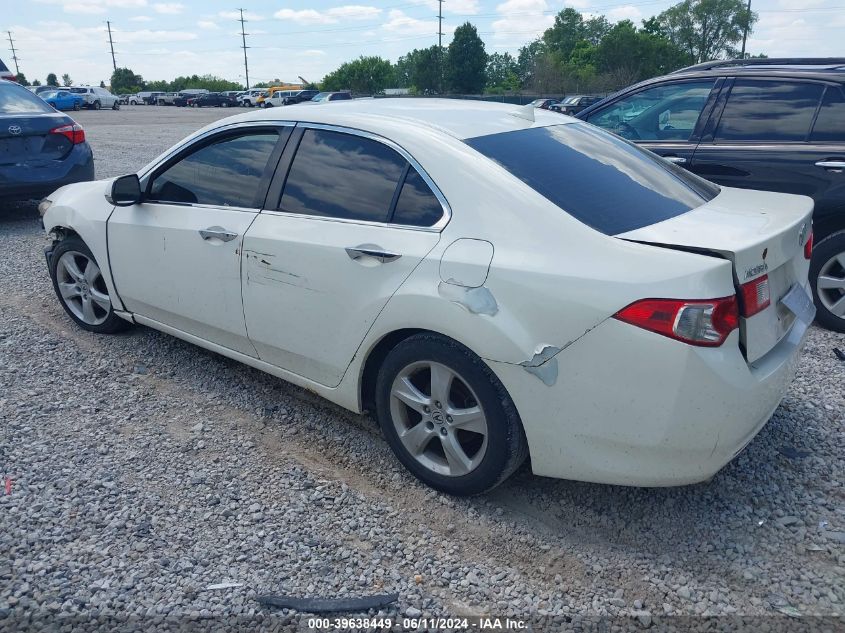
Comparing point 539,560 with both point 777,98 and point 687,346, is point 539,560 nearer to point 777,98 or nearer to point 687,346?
point 687,346

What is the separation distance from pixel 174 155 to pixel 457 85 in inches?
2968

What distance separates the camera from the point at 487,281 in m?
2.75

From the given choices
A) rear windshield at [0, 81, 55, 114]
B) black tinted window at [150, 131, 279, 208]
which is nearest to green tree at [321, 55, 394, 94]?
rear windshield at [0, 81, 55, 114]

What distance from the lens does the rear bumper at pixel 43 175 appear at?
312 inches

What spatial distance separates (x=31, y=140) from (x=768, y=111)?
7529mm

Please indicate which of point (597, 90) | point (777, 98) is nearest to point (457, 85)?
point (597, 90)

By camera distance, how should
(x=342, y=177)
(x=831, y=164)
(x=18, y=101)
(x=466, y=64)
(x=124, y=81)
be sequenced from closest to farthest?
(x=342, y=177), (x=831, y=164), (x=18, y=101), (x=466, y=64), (x=124, y=81)

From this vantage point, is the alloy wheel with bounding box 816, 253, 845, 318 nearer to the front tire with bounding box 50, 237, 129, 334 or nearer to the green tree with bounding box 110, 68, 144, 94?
the front tire with bounding box 50, 237, 129, 334

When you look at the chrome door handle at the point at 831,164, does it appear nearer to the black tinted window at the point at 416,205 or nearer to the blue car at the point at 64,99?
the black tinted window at the point at 416,205

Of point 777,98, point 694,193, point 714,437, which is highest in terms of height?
point 777,98

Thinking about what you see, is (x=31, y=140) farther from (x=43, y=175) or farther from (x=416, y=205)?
(x=416, y=205)

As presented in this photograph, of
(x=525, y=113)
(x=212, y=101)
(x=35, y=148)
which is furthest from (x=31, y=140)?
(x=212, y=101)

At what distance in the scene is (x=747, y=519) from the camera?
2971mm

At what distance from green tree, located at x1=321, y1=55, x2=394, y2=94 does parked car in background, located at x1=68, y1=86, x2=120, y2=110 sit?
35.8 metres
